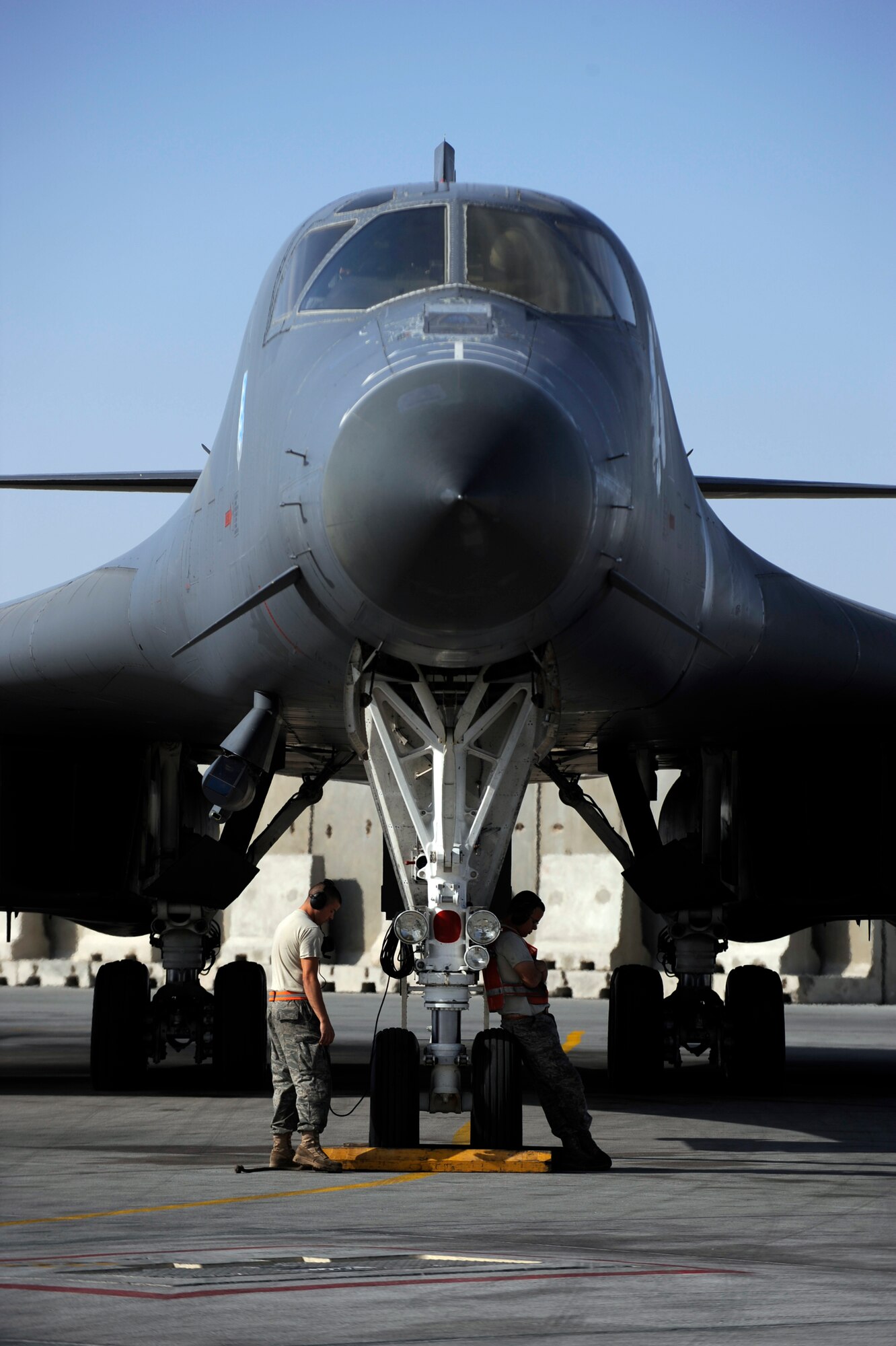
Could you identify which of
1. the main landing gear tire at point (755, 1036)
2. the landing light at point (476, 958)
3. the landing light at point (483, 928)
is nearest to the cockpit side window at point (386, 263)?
→ the landing light at point (483, 928)

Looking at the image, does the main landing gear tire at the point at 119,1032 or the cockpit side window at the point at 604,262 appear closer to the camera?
the cockpit side window at the point at 604,262

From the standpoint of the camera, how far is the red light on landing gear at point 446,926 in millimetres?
8008

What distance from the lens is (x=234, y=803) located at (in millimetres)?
8797

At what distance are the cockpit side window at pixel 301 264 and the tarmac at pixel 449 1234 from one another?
4252mm

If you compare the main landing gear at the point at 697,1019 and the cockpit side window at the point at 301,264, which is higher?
the cockpit side window at the point at 301,264

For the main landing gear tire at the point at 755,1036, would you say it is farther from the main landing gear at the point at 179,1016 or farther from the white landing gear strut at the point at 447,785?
the white landing gear strut at the point at 447,785

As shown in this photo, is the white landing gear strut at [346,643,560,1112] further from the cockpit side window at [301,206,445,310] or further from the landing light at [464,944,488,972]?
the cockpit side window at [301,206,445,310]

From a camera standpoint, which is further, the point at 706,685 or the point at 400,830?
the point at 706,685

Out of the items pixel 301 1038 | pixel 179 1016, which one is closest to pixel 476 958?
pixel 301 1038

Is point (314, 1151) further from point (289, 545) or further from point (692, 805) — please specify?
point (692, 805)

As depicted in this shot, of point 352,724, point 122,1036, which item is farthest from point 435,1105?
point 122,1036

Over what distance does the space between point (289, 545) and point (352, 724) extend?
1.00m

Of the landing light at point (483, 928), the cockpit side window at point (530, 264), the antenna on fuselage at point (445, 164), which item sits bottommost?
the landing light at point (483, 928)

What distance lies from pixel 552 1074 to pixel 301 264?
14.0ft
